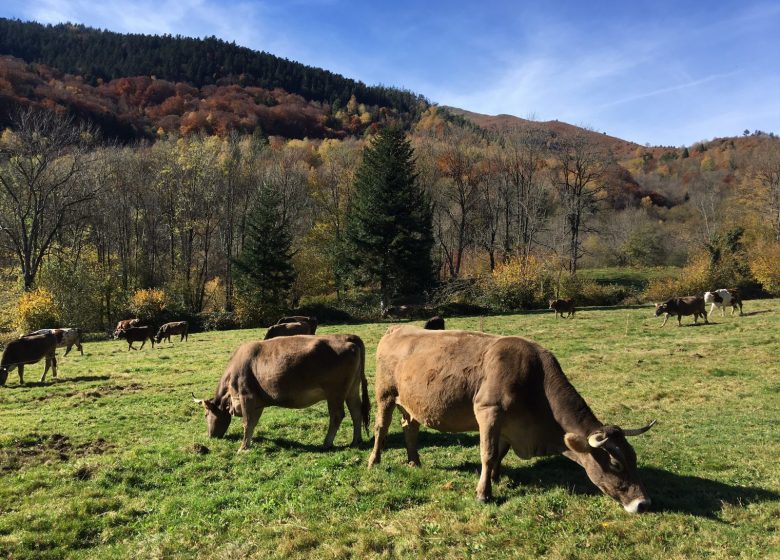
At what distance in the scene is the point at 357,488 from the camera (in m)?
6.51

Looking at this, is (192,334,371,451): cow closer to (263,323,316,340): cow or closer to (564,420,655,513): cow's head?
(564,420,655,513): cow's head

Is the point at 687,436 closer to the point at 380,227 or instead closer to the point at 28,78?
the point at 380,227

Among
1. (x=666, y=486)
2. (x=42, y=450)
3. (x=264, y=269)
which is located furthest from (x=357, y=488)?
(x=264, y=269)

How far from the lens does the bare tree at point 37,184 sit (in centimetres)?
3541

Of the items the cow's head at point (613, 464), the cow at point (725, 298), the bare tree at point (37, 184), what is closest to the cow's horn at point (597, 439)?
the cow's head at point (613, 464)

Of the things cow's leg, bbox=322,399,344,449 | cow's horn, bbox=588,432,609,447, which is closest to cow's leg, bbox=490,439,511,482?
cow's horn, bbox=588,432,609,447

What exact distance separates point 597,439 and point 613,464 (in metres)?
0.38

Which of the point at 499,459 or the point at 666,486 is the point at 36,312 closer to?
the point at 499,459

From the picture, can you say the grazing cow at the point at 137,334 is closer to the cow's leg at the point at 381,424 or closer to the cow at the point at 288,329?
the cow at the point at 288,329

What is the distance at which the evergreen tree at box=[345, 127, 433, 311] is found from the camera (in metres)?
40.3

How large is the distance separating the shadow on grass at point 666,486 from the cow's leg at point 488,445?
617mm

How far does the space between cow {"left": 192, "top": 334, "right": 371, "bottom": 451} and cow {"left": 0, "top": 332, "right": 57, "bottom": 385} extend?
37.5ft

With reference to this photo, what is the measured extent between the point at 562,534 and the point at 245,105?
121261 millimetres

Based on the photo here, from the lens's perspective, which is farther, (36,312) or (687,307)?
(36,312)
